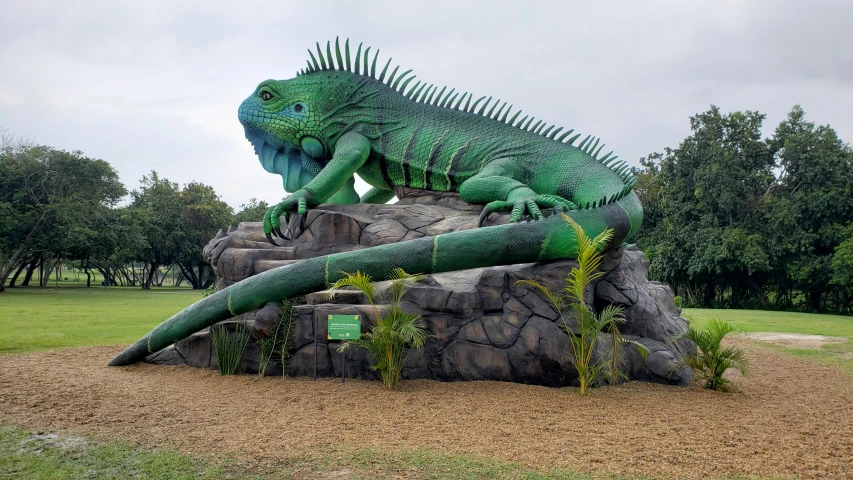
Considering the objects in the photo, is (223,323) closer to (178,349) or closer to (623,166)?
(178,349)

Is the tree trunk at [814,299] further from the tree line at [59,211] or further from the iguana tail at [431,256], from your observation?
the tree line at [59,211]

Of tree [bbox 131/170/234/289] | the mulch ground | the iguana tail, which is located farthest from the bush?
tree [bbox 131/170/234/289]

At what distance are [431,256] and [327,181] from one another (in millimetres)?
2449

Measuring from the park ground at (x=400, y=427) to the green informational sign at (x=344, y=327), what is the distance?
0.55 meters

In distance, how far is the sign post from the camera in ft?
21.5

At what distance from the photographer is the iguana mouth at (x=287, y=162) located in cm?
966

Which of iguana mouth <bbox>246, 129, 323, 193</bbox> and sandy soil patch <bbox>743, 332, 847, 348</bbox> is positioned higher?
iguana mouth <bbox>246, 129, 323, 193</bbox>

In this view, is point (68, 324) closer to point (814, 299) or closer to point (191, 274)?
point (814, 299)

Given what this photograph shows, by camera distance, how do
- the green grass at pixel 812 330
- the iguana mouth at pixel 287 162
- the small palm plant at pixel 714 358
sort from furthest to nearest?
the green grass at pixel 812 330
the iguana mouth at pixel 287 162
the small palm plant at pixel 714 358

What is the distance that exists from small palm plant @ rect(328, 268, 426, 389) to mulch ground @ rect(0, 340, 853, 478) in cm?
26

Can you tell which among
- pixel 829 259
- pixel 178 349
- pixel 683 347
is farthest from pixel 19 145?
pixel 829 259

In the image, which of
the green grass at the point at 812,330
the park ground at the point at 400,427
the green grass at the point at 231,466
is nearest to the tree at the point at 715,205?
the green grass at the point at 812,330

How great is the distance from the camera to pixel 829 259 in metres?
22.9

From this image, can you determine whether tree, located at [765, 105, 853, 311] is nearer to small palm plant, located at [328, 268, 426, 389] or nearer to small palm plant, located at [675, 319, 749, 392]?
small palm plant, located at [675, 319, 749, 392]
